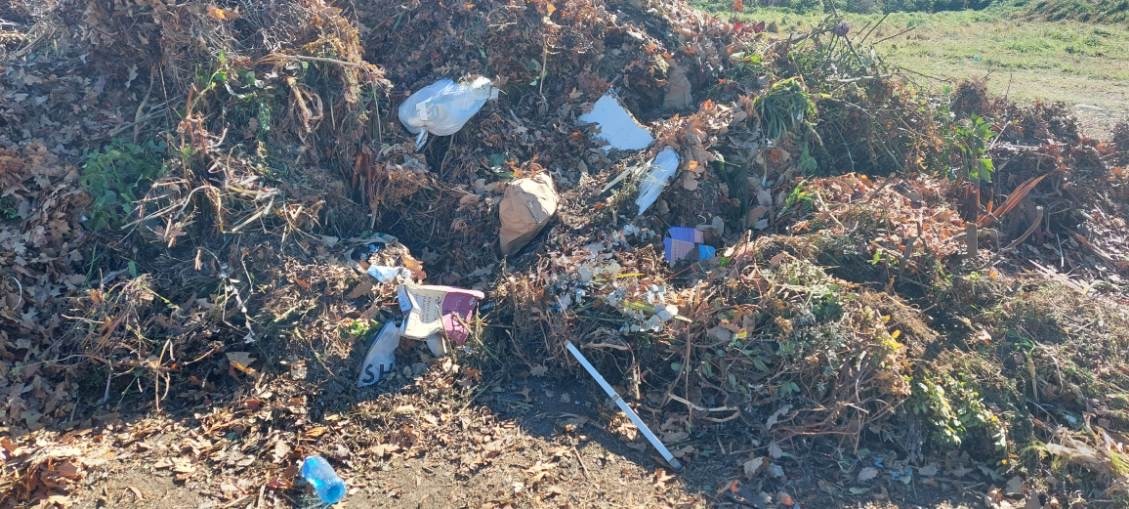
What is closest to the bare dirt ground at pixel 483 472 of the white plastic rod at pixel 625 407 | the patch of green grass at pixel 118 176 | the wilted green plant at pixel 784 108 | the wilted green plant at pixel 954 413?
the white plastic rod at pixel 625 407

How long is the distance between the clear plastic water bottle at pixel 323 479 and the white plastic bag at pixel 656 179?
247 centimetres

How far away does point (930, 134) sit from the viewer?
17.2ft

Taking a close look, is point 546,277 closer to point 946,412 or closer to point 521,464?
point 521,464

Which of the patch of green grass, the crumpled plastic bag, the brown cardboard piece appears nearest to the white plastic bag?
the brown cardboard piece

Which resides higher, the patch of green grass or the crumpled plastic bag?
the crumpled plastic bag

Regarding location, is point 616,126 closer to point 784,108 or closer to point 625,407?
point 784,108

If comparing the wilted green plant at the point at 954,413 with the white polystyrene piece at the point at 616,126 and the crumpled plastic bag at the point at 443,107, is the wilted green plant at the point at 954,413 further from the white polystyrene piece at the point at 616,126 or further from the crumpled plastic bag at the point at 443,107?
the crumpled plastic bag at the point at 443,107

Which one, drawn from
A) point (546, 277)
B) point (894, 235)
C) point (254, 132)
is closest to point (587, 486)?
point (546, 277)

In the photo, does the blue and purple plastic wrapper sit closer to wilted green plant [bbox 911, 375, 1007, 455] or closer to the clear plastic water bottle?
wilted green plant [bbox 911, 375, 1007, 455]

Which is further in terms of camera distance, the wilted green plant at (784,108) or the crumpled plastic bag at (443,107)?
the wilted green plant at (784,108)

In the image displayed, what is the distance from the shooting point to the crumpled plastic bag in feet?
15.8

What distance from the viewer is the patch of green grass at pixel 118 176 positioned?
163 inches

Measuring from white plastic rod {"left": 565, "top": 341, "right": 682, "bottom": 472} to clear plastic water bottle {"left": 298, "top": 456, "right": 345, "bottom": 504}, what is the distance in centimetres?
142

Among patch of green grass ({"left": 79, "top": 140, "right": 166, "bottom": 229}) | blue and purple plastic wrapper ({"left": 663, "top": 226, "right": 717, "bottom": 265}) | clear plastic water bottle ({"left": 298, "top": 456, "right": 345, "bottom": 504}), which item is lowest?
clear plastic water bottle ({"left": 298, "top": 456, "right": 345, "bottom": 504})
